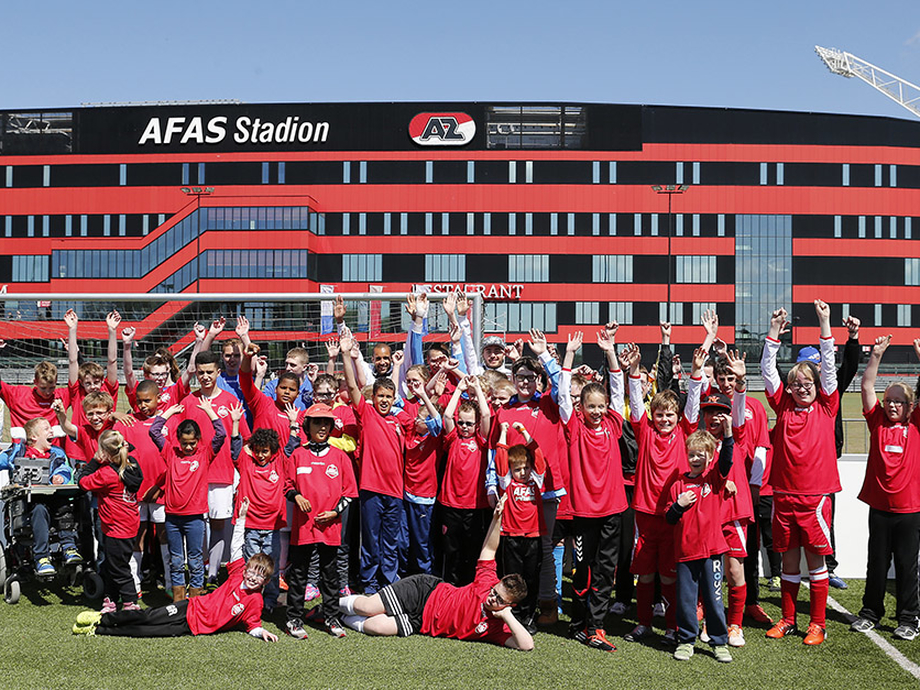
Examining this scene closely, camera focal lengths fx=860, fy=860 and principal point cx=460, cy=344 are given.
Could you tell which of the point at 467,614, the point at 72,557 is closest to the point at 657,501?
the point at 467,614

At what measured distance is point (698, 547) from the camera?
5742 millimetres

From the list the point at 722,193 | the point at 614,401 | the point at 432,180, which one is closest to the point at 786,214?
the point at 722,193

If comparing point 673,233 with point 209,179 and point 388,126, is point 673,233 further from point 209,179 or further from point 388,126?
point 209,179

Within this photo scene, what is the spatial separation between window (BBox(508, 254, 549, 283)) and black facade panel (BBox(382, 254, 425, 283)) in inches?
210

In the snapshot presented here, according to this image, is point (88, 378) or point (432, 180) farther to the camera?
point (432, 180)

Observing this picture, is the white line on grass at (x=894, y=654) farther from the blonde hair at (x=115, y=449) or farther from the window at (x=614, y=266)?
the window at (x=614, y=266)

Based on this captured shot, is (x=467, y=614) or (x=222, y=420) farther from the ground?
(x=222, y=420)

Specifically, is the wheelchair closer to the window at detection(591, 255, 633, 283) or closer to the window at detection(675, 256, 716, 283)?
the window at detection(591, 255, 633, 283)

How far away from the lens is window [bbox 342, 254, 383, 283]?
51.2 m

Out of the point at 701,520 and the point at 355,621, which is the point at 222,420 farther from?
the point at 701,520

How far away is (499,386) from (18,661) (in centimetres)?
375

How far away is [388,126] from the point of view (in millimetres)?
50969

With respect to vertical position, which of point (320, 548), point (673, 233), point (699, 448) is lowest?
point (320, 548)

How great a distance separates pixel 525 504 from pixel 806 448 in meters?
2.07
